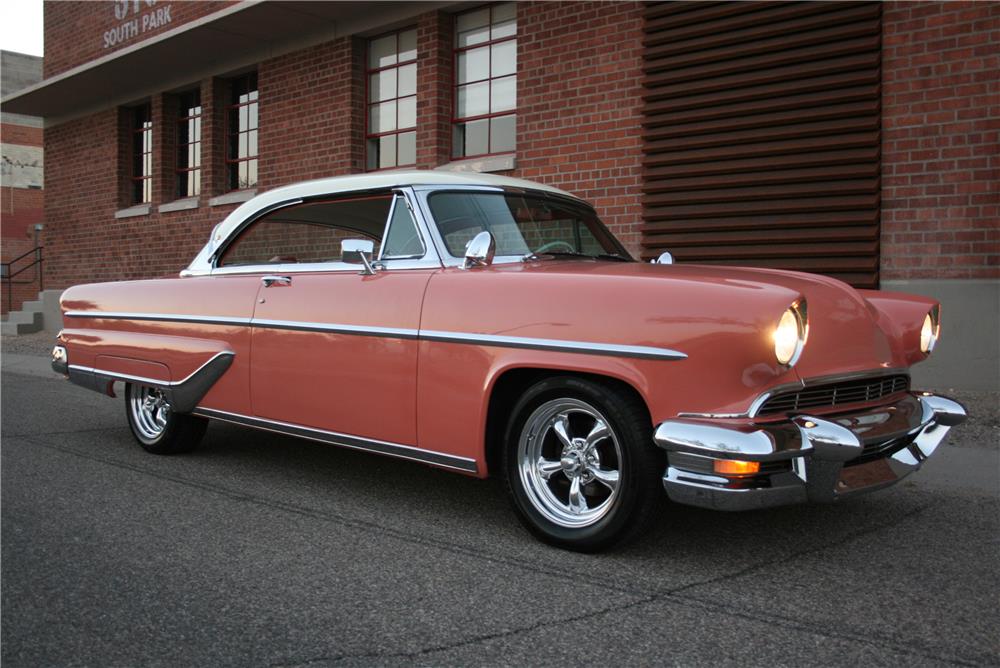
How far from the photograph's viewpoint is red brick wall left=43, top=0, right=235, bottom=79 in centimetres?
1366

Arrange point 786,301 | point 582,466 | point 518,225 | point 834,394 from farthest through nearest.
Result: point 518,225 → point 582,466 → point 834,394 → point 786,301

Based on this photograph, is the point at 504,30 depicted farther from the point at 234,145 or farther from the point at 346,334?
the point at 346,334

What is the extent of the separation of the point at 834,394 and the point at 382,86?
9229mm

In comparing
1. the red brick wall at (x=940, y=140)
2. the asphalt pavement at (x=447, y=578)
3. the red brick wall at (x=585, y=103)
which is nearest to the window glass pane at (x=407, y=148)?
the red brick wall at (x=585, y=103)

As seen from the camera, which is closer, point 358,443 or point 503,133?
point 358,443

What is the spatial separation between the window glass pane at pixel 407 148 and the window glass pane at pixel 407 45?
949 millimetres

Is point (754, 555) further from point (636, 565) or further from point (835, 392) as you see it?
point (835, 392)

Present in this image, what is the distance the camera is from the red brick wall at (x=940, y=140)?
6.82 meters

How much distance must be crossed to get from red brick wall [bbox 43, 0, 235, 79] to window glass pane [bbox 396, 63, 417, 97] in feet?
13.5

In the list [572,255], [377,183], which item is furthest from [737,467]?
[377,183]

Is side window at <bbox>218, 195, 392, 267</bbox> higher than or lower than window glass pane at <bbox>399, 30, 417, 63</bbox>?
lower

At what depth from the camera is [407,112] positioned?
36.4 ft

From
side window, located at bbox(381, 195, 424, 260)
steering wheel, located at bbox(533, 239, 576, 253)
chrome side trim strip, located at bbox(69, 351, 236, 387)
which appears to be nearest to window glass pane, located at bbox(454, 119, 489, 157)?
chrome side trim strip, located at bbox(69, 351, 236, 387)

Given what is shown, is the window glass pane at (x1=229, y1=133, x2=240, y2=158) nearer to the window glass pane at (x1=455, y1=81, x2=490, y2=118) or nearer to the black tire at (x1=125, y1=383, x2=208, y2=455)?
the window glass pane at (x1=455, y1=81, x2=490, y2=118)
